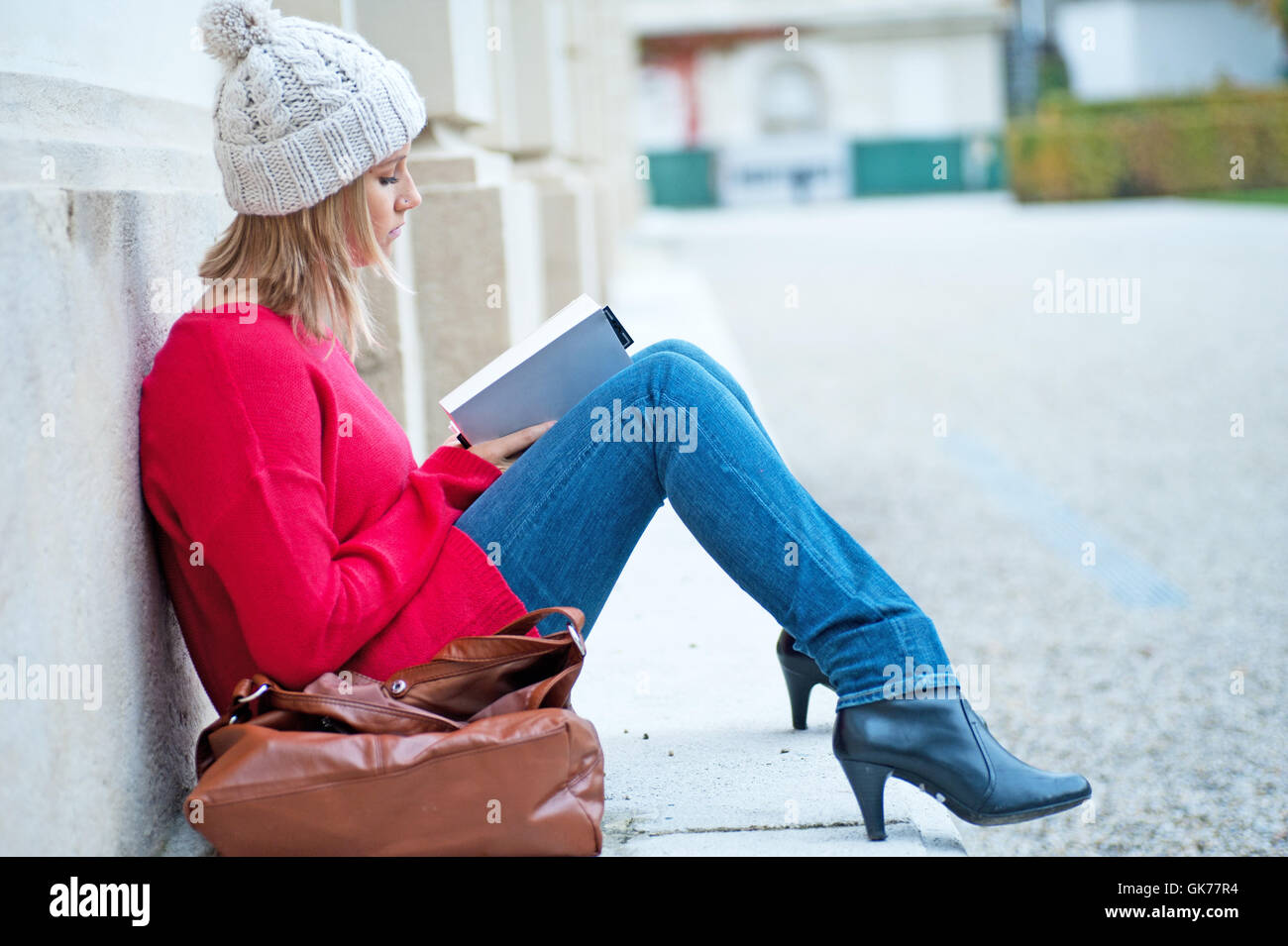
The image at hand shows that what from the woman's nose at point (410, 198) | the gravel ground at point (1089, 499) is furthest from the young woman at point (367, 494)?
the gravel ground at point (1089, 499)

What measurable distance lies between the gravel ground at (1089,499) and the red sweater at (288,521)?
1.53 m

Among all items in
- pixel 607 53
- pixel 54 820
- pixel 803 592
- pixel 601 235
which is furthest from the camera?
pixel 607 53

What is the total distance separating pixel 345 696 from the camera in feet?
5.89

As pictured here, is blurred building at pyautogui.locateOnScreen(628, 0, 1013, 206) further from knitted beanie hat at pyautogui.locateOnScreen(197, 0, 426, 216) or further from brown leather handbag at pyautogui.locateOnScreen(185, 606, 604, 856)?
brown leather handbag at pyautogui.locateOnScreen(185, 606, 604, 856)

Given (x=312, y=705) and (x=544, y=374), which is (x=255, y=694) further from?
(x=544, y=374)

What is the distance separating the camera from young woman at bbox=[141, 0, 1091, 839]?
1.79 meters

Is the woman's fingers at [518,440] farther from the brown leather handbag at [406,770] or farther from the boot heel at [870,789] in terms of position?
the boot heel at [870,789]

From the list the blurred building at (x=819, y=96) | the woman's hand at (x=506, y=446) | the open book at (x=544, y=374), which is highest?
the blurred building at (x=819, y=96)

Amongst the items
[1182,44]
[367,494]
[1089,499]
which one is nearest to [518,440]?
[367,494]

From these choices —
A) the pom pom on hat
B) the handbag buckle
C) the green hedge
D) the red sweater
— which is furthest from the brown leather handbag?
the green hedge

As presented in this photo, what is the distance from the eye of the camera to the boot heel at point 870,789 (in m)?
1.92
